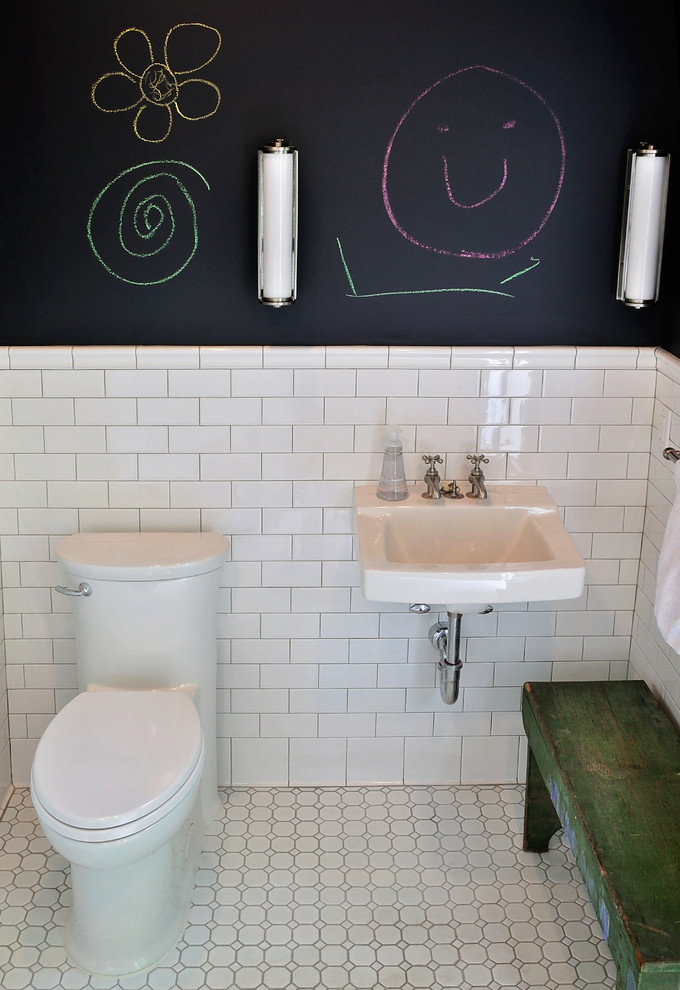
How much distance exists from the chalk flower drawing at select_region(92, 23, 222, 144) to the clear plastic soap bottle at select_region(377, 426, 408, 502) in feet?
3.07

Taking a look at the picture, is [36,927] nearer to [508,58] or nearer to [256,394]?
[256,394]

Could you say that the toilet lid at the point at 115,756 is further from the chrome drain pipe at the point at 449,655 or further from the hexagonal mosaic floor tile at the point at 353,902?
the chrome drain pipe at the point at 449,655

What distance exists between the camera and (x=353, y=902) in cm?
286

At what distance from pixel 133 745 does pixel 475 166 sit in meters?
1.65

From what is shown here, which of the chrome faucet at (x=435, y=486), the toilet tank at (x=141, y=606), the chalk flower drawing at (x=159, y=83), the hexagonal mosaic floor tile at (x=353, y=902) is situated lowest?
the hexagonal mosaic floor tile at (x=353, y=902)

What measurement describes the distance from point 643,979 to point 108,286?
2028mm

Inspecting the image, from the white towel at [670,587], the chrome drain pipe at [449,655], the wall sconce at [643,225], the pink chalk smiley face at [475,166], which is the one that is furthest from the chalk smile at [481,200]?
the chrome drain pipe at [449,655]

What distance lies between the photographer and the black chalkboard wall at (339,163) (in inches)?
109

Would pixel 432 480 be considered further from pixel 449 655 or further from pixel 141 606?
pixel 141 606

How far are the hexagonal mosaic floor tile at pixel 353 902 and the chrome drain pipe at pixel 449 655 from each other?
42cm

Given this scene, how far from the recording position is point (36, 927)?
275cm

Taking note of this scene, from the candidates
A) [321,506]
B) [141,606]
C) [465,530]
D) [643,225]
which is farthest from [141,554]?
[643,225]

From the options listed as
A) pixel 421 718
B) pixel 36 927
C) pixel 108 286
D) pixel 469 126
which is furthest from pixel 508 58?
pixel 36 927

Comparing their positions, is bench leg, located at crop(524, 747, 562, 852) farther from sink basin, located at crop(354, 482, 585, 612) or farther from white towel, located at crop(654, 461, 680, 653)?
white towel, located at crop(654, 461, 680, 653)
